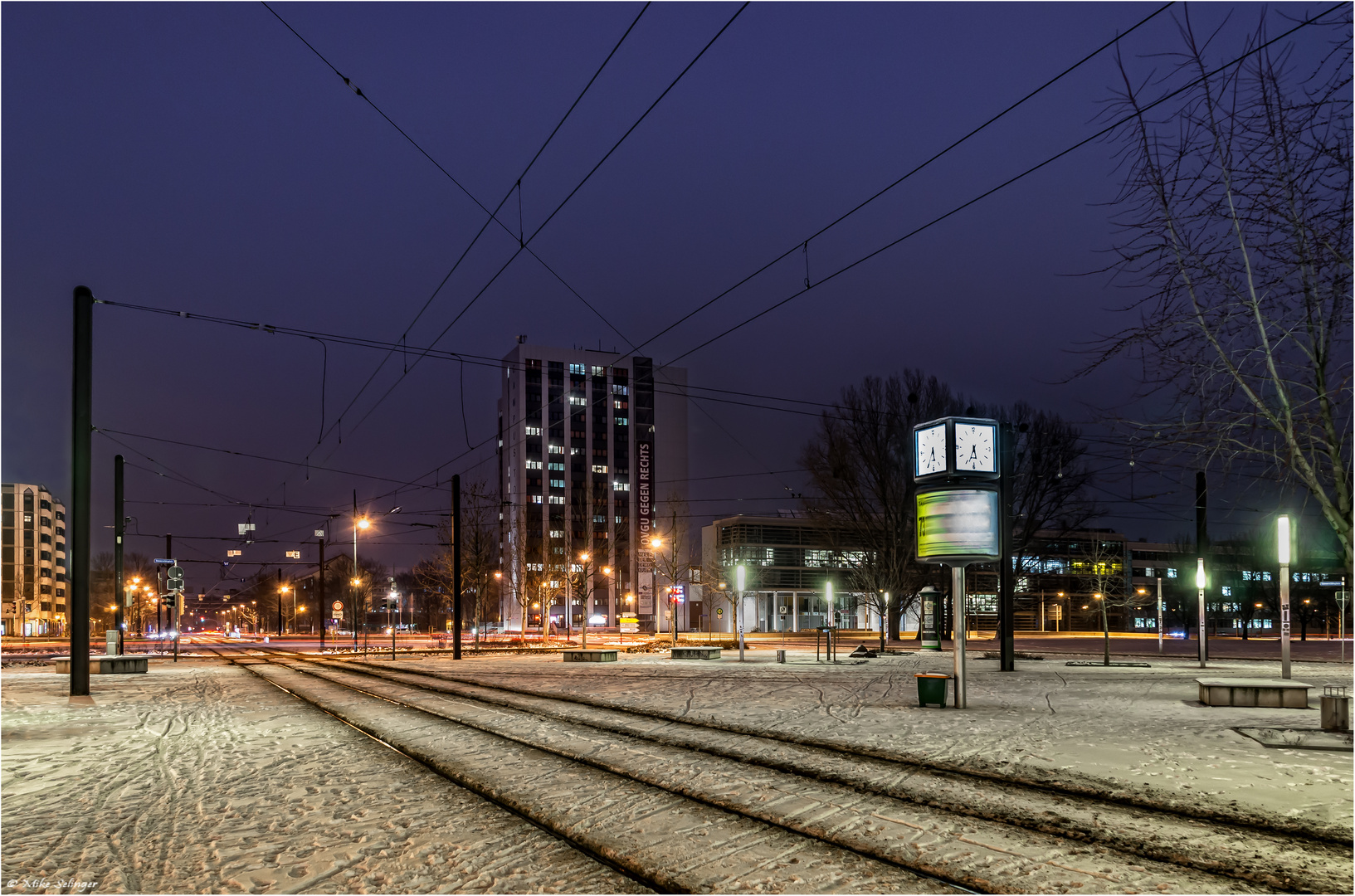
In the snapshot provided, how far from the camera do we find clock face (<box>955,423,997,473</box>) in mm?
18422

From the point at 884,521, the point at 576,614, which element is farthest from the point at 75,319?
the point at 576,614

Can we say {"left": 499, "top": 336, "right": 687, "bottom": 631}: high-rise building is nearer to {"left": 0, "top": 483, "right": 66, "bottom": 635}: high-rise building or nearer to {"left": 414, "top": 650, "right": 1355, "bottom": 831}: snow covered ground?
{"left": 0, "top": 483, "right": 66, "bottom": 635}: high-rise building

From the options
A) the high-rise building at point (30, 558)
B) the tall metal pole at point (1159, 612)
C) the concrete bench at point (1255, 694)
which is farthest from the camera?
the high-rise building at point (30, 558)

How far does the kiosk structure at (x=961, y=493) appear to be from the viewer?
18.3 meters

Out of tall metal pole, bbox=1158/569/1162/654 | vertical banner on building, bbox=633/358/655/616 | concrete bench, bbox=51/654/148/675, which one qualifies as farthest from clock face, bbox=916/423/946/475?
concrete bench, bbox=51/654/148/675

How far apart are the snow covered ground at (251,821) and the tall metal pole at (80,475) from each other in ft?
21.9

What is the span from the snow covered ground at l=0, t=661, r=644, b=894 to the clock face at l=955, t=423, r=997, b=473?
11.4 metres

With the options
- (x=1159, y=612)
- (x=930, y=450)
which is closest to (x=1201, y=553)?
(x=1159, y=612)

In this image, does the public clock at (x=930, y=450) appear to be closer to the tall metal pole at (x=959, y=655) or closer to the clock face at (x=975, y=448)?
the clock face at (x=975, y=448)

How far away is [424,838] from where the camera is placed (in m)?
7.88

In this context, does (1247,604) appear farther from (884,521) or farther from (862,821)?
(862,821)

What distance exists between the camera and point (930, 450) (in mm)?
18828

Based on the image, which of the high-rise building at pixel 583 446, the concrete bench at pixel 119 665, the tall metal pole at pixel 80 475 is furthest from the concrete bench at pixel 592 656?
the high-rise building at pixel 583 446

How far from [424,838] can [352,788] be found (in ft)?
8.20
